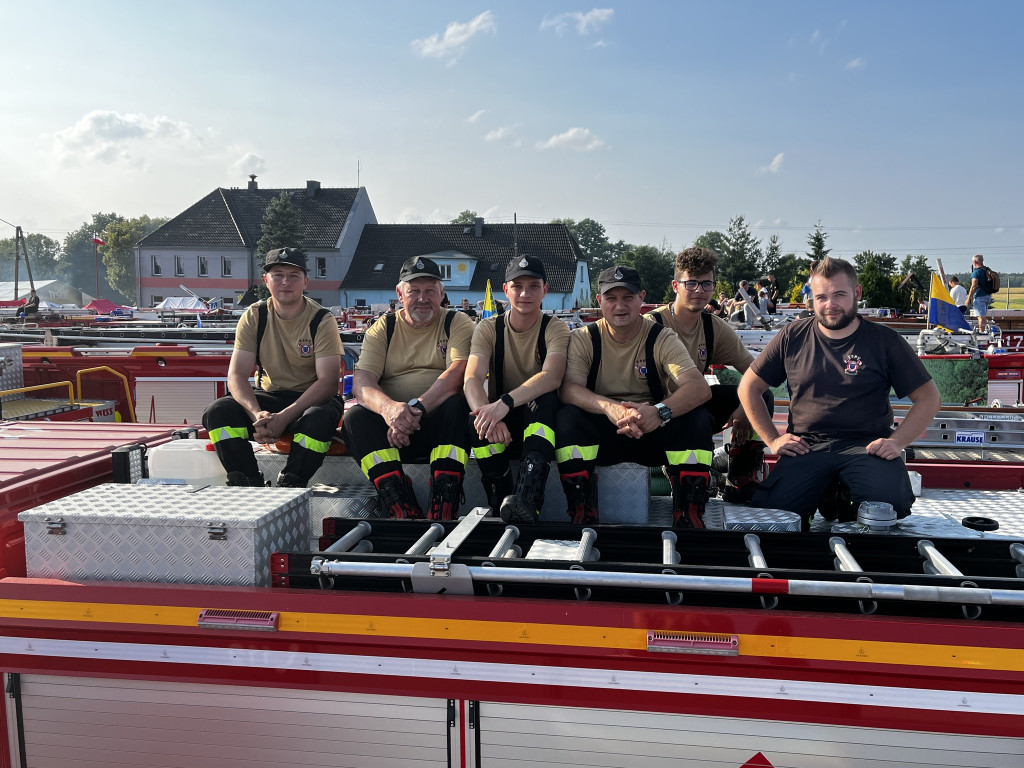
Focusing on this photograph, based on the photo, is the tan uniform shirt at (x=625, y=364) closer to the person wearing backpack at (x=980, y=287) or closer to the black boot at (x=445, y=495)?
the black boot at (x=445, y=495)

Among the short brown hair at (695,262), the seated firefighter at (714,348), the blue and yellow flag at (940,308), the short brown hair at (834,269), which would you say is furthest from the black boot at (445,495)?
the blue and yellow flag at (940,308)

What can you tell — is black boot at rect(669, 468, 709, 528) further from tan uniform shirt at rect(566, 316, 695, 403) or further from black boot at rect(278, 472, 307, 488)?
black boot at rect(278, 472, 307, 488)

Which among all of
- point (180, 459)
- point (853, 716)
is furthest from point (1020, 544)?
point (180, 459)

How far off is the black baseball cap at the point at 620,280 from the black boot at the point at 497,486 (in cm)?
106

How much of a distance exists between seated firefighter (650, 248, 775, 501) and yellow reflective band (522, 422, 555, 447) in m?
0.95

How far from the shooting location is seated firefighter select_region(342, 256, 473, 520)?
149 inches

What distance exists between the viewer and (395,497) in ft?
12.4

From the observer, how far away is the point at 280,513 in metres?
3.03

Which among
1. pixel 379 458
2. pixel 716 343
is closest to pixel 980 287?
pixel 716 343

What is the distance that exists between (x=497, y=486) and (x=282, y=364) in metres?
1.59

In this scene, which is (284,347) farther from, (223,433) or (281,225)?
(281,225)

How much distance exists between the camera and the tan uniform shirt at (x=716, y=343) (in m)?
4.55

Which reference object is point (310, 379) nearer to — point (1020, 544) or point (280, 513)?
point (280, 513)

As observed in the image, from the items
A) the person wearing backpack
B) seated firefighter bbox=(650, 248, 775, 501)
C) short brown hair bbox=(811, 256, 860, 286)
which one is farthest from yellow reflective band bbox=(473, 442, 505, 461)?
the person wearing backpack
